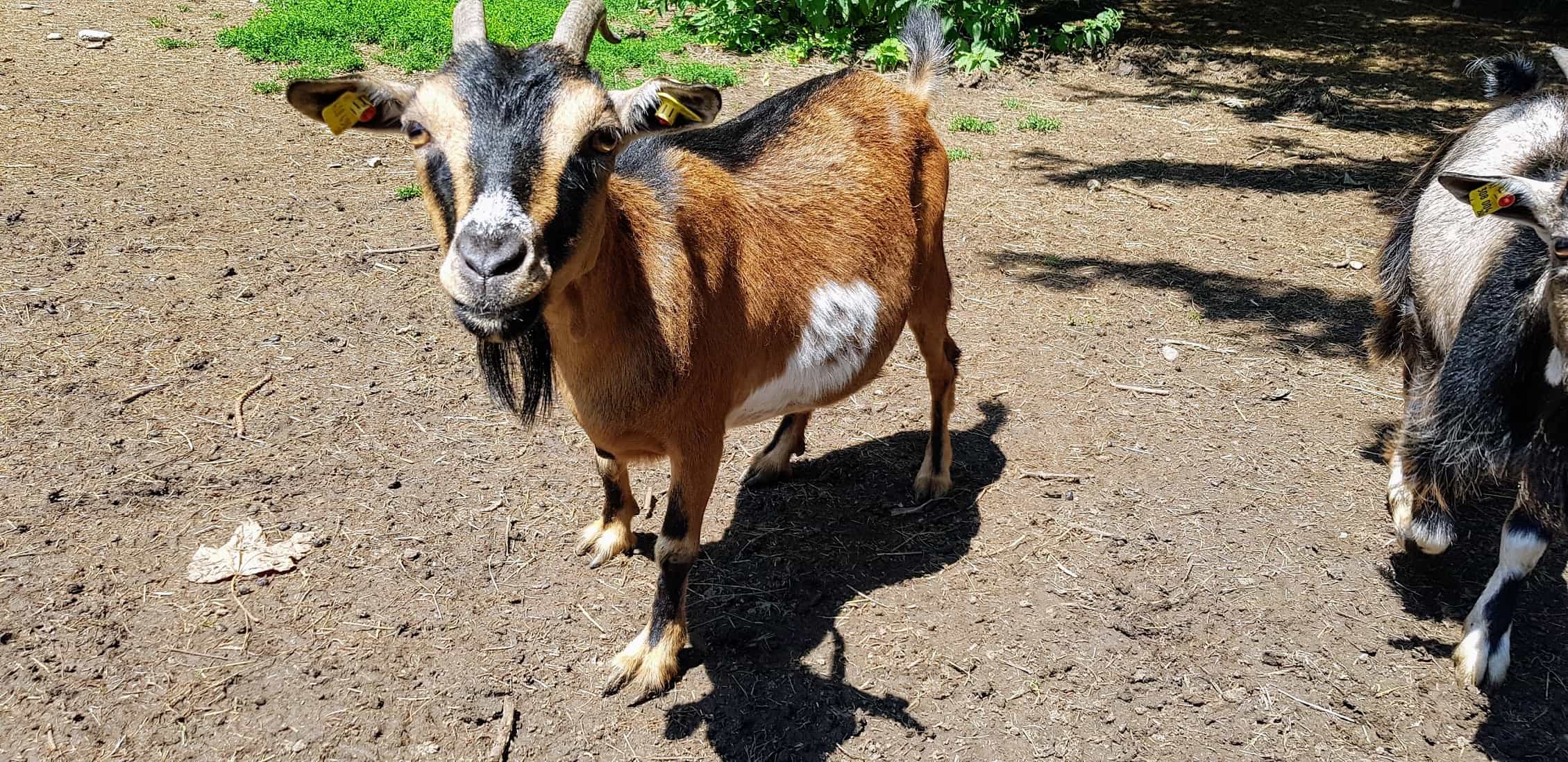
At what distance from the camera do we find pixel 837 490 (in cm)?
443

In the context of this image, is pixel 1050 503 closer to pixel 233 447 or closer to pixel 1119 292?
pixel 1119 292

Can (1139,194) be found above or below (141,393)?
above

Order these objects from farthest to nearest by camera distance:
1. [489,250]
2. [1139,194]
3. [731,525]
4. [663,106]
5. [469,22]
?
[1139,194], [731,525], [469,22], [663,106], [489,250]

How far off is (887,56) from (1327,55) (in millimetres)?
4927

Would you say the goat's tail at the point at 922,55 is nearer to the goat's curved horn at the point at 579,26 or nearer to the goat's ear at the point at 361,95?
the goat's curved horn at the point at 579,26

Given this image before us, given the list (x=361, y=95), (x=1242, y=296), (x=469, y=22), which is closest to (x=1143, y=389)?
(x=1242, y=296)

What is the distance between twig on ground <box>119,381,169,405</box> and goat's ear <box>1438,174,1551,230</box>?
4.98 metres

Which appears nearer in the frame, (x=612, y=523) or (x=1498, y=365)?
(x=1498, y=365)

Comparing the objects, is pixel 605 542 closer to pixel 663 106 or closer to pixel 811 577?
pixel 811 577

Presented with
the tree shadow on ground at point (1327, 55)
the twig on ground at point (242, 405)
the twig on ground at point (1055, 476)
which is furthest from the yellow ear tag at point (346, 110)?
the tree shadow on ground at point (1327, 55)

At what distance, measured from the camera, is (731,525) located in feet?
13.7

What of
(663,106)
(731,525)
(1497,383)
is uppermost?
(663,106)

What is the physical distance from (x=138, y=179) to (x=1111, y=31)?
9.09m

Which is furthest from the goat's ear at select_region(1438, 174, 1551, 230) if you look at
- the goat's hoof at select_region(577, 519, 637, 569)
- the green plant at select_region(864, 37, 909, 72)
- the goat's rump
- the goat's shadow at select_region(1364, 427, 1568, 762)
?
the green plant at select_region(864, 37, 909, 72)
